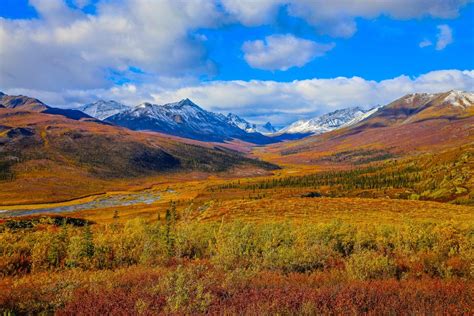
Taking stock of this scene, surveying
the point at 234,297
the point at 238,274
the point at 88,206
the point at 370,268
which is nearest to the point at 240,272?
the point at 238,274

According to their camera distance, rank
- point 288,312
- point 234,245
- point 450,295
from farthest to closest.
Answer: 1. point 234,245
2. point 450,295
3. point 288,312

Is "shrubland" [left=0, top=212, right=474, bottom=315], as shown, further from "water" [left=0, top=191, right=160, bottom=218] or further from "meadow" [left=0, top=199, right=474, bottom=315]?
"water" [left=0, top=191, right=160, bottom=218]

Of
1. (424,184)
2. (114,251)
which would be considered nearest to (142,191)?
(424,184)

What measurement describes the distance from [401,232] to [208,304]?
16.3 meters

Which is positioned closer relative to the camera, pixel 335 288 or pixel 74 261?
pixel 335 288

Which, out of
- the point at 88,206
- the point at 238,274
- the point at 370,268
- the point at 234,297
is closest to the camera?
the point at 234,297

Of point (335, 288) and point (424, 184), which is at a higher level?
point (335, 288)

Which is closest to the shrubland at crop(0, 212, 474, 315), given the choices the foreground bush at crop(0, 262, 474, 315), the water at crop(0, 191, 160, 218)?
the foreground bush at crop(0, 262, 474, 315)

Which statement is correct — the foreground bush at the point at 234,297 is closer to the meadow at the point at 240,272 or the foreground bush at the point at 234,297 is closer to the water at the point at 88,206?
the meadow at the point at 240,272

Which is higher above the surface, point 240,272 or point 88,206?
point 240,272

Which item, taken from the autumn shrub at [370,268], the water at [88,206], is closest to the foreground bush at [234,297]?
the autumn shrub at [370,268]

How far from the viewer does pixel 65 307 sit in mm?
8953

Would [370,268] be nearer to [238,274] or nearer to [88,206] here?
[238,274]

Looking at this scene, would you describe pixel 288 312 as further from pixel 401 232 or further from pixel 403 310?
pixel 401 232
